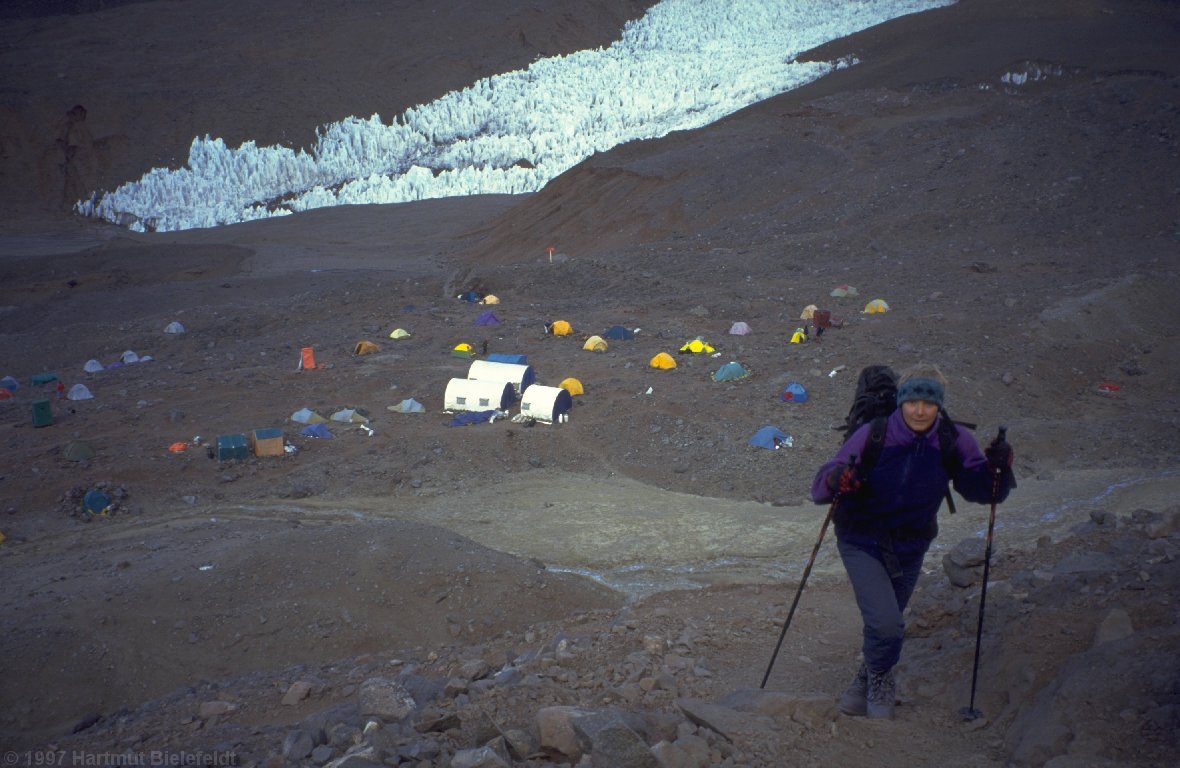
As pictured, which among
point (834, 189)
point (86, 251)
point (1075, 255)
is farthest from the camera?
point (86, 251)

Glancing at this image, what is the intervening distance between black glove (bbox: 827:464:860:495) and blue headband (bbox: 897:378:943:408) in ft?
1.23

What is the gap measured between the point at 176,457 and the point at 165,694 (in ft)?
15.0

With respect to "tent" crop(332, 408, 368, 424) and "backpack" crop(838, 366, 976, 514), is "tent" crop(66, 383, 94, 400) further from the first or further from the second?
"backpack" crop(838, 366, 976, 514)

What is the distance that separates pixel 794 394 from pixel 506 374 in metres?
3.36

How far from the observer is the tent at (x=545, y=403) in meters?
10.9

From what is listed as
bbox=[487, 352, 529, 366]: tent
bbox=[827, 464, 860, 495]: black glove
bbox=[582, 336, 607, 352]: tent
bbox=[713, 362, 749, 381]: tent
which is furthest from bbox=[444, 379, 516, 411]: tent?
bbox=[827, 464, 860, 495]: black glove

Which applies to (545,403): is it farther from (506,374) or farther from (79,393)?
(79,393)

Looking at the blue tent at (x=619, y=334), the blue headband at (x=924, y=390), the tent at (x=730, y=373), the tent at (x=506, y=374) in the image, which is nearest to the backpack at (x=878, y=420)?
the blue headband at (x=924, y=390)

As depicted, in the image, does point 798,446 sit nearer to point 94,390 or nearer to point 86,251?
point 94,390

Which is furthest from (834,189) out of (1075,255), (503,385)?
(503,385)

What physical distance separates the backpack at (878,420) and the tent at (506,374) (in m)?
7.54

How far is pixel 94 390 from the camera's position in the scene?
1296 cm

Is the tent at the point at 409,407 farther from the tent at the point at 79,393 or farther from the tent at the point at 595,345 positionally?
the tent at the point at 79,393

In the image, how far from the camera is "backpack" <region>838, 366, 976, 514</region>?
13.3 ft
